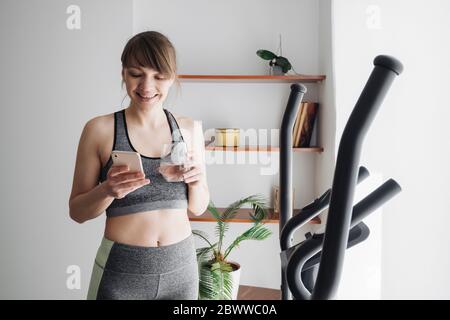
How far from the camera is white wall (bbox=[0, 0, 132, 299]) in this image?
2580 millimetres

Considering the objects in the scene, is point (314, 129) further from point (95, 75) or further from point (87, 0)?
point (87, 0)

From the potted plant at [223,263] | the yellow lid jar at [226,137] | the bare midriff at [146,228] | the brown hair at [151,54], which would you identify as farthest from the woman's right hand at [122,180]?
the yellow lid jar at [226,137]

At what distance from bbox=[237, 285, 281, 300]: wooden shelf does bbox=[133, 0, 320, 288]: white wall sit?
0.36 metres

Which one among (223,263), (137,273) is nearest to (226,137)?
(223,263)

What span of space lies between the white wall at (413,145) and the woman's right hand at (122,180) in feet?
4.28

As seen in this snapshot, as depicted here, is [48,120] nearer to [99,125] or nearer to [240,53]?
[240,53]

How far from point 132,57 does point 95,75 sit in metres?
1.49

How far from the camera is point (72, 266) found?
2656 mm

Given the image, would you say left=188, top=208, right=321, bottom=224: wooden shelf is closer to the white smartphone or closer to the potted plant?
the potted plant

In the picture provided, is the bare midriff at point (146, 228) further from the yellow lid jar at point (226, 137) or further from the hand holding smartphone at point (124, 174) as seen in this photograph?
the yellow lid jar at point (226, 137)

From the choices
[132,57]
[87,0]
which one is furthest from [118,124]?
[87,0]

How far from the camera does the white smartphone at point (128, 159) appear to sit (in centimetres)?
109

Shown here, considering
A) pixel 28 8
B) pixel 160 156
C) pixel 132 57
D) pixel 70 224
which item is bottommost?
pixel 70 224

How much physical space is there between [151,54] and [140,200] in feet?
1.37
